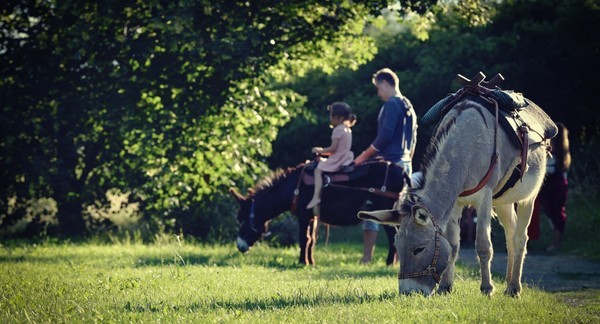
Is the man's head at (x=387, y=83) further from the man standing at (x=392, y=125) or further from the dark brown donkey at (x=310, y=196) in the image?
the dark brown donkey at (x=310, y=196)

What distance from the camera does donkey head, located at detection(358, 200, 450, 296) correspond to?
24.4 feet

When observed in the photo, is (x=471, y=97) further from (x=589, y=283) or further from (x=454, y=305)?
(x=589, y=283)

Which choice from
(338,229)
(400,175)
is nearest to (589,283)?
(400,175)

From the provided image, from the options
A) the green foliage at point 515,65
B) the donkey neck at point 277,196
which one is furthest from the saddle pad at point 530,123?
the green foliage at point 515,65

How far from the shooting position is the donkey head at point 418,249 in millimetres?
7426

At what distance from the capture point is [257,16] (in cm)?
1504

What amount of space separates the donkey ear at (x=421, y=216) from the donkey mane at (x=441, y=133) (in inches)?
15.1

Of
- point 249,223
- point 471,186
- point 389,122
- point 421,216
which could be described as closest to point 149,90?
point 249,223

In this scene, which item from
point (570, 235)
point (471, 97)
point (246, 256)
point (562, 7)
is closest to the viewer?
point (471, 97)

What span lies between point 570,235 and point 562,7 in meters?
6.23

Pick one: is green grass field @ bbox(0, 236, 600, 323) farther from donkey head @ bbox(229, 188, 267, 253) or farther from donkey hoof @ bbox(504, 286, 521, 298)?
donkey head @ bbox(229, 188, 267, 253)

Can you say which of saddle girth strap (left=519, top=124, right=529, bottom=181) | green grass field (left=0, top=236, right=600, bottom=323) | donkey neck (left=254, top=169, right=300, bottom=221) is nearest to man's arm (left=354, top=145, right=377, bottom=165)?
donkey neck (left=254, top=169, right=300, bottom=221)

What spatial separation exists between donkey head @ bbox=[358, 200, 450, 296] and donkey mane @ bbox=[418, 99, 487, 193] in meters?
0.38

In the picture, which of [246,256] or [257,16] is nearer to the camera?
[246,256]
